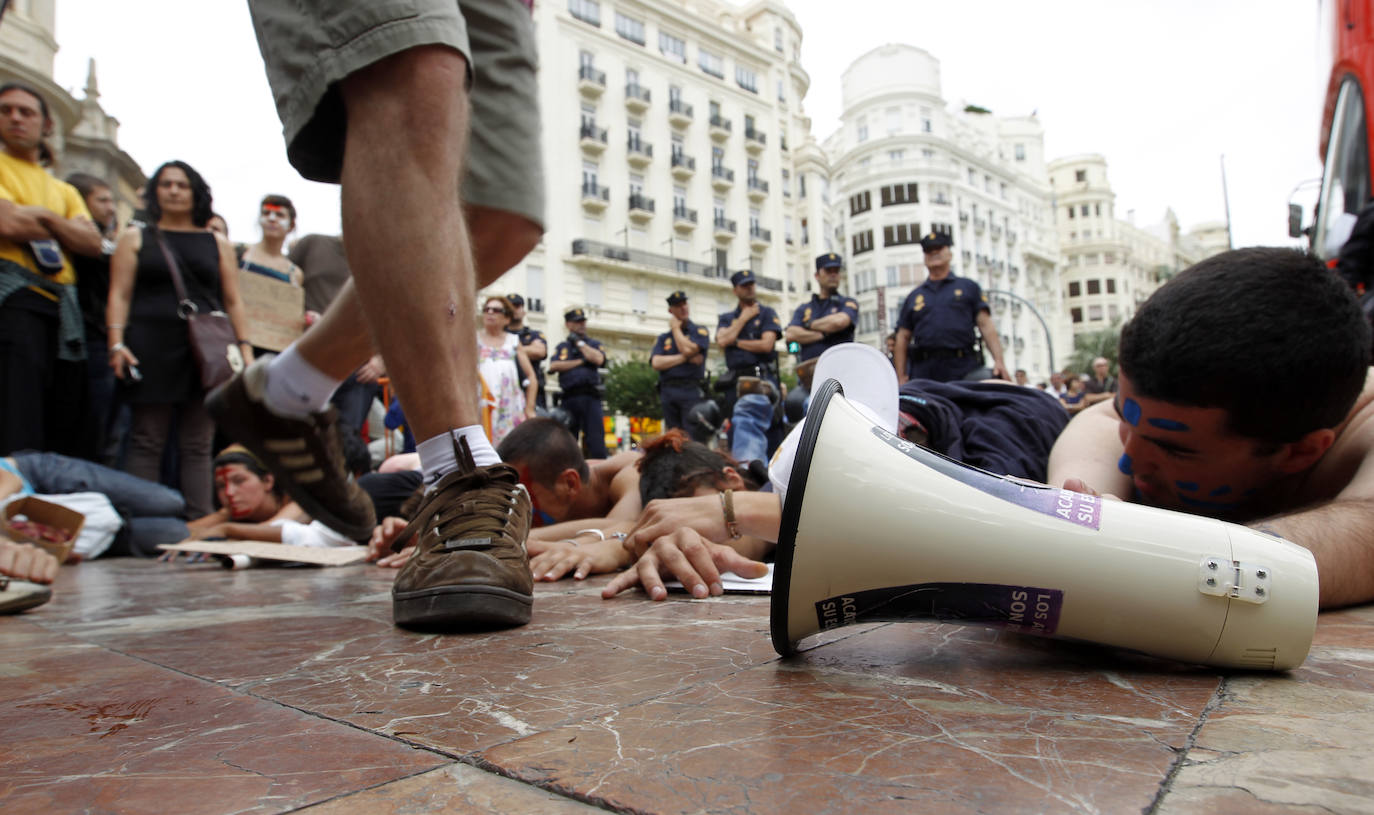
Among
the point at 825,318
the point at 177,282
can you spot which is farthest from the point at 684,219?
the point at 177,282

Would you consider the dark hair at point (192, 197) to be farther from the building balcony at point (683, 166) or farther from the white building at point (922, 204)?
the white building at point (922, 204)

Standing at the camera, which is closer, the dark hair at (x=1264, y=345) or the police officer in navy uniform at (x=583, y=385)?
the dark hair at (x=1264, y=345)

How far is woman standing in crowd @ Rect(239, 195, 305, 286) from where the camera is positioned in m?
5.05

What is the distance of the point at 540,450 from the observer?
3.26m

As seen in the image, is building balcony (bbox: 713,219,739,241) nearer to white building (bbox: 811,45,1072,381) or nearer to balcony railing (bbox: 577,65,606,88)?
balcony railing (bbox: 577,65,606,88)

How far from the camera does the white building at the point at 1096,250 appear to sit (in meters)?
73.0

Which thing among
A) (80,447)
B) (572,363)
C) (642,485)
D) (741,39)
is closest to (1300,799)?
(642,485)

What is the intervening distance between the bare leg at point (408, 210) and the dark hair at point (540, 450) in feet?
5.82

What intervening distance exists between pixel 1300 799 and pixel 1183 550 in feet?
1.35

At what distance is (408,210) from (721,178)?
128 feet

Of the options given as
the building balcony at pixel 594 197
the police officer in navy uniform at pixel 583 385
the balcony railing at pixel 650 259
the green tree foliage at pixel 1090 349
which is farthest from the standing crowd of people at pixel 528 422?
the green tree foliage at pixel 1090 349

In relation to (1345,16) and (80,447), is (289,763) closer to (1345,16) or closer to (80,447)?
(80,447)

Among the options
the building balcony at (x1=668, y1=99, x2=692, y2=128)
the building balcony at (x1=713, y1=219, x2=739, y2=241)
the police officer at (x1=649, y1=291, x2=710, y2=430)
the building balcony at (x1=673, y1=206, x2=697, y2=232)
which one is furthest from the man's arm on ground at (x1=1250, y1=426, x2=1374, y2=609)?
the building balcony at (x1=668, y1=99, x2=692, y2=128)

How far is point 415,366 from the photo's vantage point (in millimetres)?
1464
